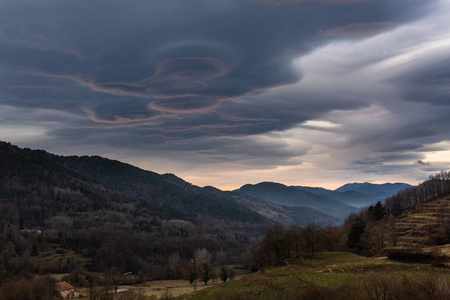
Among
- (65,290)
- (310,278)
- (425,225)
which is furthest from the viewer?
(65,290)

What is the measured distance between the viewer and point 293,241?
101m

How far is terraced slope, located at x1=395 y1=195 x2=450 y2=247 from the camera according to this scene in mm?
107812

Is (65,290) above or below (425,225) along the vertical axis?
below

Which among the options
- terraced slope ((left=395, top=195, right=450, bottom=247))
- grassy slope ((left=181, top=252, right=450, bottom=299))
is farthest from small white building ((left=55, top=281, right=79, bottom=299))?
terraced slope ((left=395, top=195, right=450, bottom=247))

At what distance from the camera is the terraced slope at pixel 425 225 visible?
108 metres

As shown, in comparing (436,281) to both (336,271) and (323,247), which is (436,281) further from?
(323,247)

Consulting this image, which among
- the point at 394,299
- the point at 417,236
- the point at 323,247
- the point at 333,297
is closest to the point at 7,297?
the point at 333,297

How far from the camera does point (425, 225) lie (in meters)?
127

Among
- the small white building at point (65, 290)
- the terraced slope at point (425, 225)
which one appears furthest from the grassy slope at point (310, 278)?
the small white building at point (65, 290)

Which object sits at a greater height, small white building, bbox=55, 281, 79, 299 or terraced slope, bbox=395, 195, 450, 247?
terraced slope, bbox=395, 195, 450, 247

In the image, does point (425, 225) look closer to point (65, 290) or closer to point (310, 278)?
point (310, 278)

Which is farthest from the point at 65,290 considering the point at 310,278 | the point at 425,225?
the point at 425,225

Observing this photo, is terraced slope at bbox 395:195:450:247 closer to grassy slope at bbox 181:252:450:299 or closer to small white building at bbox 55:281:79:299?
grassy slope at bbox 181:252:450:299

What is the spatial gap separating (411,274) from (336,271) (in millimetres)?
15059
